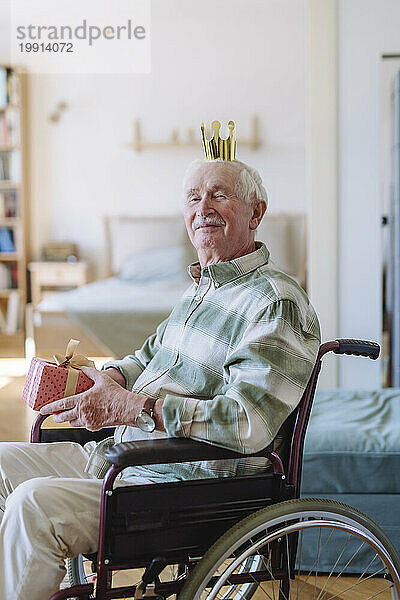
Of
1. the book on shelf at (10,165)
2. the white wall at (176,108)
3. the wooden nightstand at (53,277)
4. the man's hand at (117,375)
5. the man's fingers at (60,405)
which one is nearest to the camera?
the man's fingers at (60,405)

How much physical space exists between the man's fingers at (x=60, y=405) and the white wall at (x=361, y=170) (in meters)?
1.91

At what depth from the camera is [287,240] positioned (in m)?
4.14

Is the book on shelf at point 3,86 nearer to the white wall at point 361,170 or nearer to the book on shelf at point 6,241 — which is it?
the book on shelf at point 6,241

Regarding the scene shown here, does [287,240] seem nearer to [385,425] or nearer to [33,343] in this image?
[33,343]

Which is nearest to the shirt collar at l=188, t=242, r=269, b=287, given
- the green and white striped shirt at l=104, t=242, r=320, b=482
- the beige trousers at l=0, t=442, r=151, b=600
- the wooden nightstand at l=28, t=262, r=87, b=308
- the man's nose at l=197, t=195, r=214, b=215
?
the green and white striped shirt at l=104, t=242, r=320, b=482

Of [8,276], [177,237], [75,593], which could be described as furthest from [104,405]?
[8,276]

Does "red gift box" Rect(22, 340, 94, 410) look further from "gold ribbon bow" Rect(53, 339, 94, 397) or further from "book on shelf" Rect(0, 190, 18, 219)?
"book on shelf" Rect(0, 190, 18, 219)

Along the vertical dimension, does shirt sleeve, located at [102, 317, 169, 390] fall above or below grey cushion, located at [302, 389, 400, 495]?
above

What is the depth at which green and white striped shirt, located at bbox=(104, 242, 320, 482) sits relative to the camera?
138cm

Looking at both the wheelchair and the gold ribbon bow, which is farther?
the gold ribbon bow

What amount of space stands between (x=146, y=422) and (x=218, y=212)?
18.8 inches

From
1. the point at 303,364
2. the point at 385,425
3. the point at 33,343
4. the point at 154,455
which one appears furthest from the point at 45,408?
the point at 33,343

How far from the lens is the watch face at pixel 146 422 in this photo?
1416 mm

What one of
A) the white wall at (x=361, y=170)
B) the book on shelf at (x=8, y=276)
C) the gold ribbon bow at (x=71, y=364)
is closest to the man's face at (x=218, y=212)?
the gold ribbon bow at (x=71, y=364)
